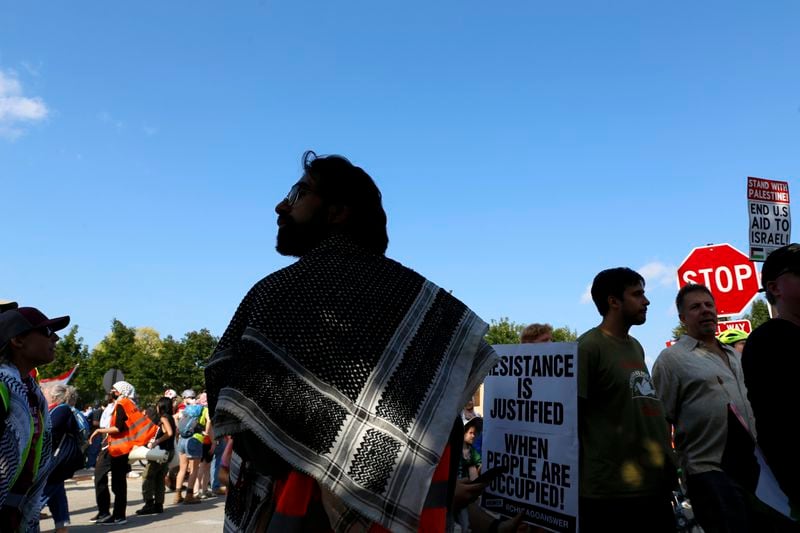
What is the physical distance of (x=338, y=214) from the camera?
6.46ft

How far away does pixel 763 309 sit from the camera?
53.9m

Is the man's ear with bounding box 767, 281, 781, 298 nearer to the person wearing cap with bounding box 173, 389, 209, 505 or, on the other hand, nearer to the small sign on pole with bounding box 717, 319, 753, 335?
the small sign on pole with bounding box 717, 319, 753, 335

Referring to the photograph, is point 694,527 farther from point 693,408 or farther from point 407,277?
point 407,277

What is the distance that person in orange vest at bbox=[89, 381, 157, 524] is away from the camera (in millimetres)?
9984

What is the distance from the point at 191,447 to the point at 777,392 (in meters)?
11.1

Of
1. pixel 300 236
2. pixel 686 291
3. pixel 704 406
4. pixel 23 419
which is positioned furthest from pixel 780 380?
pixel 23 419

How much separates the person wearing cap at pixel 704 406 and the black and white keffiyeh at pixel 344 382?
2.99 meters

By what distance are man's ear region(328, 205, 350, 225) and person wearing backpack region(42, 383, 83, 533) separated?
235 inches

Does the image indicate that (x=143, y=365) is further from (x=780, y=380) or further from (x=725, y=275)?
(x=780, y=380)

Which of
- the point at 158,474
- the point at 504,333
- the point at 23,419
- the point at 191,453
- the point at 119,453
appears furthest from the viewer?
the point at 504,333

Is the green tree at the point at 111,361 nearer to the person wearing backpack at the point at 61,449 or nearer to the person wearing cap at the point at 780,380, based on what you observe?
the person wearing backpack at the point at 61,449

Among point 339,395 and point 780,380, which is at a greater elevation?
point 339,395

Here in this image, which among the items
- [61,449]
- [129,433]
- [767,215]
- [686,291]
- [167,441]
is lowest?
[167,441]

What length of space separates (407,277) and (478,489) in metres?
0.78
